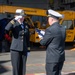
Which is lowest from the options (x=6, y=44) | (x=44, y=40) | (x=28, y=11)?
(x=6, y=44)

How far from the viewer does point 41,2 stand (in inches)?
1377

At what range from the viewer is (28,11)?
19.3 meters

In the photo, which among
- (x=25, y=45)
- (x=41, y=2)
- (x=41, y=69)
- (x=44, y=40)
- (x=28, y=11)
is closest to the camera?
(x=44, y=40)

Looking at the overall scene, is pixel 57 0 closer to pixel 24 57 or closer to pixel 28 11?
pixel 28 11

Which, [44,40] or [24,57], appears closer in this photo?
[44,40]

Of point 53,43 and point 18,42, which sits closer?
point 53,43

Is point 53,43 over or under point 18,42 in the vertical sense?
over

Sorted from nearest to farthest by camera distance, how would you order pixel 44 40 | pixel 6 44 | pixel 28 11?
pixel 44 40, pixel 6 44, pixel 28 11

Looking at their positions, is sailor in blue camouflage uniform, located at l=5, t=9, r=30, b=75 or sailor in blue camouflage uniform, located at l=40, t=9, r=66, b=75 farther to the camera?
sailor in blue camouflage uniform, located at l=5, t=9, r=30, b=75

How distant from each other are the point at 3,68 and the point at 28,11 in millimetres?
8840

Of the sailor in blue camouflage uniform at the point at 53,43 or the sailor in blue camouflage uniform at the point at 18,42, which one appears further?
the sailor in blue camouflage uniform at the point at 18,42

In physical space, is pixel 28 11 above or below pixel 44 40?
below

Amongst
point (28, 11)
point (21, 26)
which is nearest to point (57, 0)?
point (28, 11)

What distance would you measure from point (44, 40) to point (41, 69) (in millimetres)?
5483
